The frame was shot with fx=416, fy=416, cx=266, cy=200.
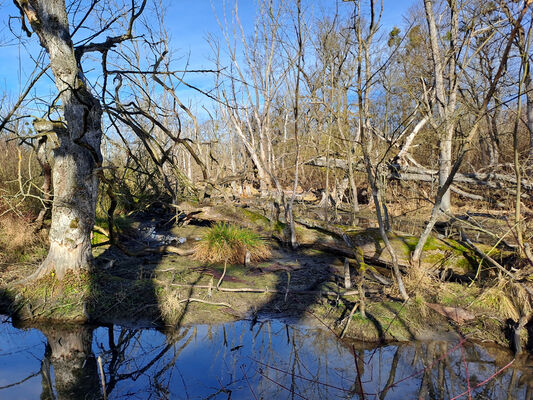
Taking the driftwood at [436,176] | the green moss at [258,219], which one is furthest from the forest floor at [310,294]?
the driftwood at [436,176]

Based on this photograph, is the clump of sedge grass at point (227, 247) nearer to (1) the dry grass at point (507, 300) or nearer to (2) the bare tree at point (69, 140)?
(2) the bare tree at point (69, 140)

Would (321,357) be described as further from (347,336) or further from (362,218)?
(362,218)

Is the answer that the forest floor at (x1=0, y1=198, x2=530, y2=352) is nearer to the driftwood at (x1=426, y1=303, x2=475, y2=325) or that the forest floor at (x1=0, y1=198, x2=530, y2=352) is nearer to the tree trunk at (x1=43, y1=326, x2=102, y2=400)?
the driftwood at (x1=426, y1=303, x2=475, y2=325)

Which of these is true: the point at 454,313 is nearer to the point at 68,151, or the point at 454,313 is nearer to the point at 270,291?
the point at 270,291

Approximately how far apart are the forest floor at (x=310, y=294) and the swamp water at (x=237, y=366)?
27cm

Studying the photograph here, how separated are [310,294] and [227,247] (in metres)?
2.09

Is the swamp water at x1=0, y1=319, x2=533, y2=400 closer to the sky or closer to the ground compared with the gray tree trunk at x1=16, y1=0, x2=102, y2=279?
closer to the ground

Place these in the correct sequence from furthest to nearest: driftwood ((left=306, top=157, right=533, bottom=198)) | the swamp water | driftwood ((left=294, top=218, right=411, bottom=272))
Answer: driftwood ((left=306, top=157, right=533, bottom=198)), driftwood ((left=294, top=218, right=411, bottom=272)), the swamp water

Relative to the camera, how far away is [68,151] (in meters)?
5.37

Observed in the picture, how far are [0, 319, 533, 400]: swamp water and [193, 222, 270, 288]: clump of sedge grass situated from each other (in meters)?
2.37

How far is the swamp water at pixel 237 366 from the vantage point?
373cm

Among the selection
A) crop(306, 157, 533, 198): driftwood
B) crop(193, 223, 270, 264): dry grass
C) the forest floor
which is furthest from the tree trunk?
crop(306, 157, 533, 198): driftwood

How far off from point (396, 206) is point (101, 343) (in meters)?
12.0

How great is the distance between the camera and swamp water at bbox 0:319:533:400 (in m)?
3.73
